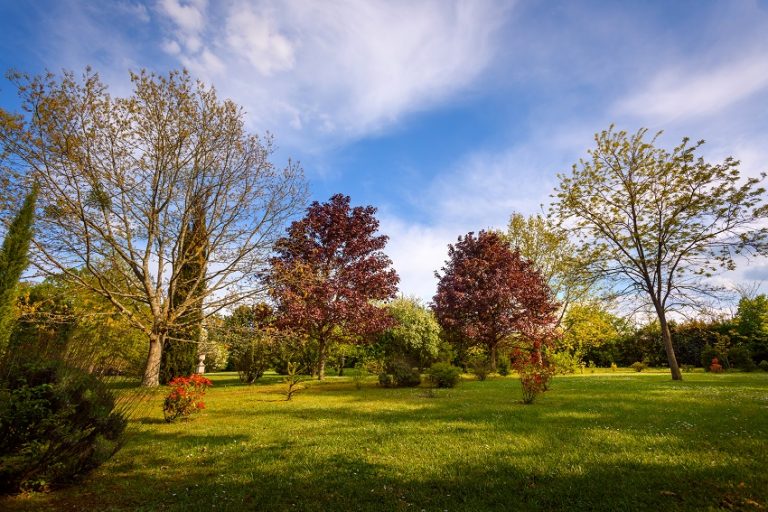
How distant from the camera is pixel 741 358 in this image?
26.2 meters

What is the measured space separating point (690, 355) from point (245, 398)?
3732cm

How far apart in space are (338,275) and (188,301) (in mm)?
8144

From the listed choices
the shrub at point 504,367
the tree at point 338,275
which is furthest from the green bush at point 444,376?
the shrub at point 504,367

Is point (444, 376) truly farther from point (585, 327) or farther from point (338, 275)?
point (585, 327)

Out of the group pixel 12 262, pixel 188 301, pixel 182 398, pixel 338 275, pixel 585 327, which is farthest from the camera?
pixel 585 327

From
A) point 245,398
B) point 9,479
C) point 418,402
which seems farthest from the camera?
point 245,398

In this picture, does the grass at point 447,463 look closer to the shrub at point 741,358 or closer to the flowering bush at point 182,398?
the flowering bush at point 182,398

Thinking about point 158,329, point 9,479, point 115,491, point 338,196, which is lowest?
point 115,491

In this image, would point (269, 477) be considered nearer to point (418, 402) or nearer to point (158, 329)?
point (418, 402)

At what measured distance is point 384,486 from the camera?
4.73 metres

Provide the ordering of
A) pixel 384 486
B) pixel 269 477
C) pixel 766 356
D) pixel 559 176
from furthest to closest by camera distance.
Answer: pixel 766 356, pixel 559 176, pixel 269 477, pixel 384 486

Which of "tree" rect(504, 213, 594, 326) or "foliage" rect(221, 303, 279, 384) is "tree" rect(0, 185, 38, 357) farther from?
"tree" rect(504, 213, 594, 326)

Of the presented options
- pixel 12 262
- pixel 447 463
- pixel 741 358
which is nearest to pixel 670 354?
pixel 741 358

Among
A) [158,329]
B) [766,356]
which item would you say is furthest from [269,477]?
[766,356]
